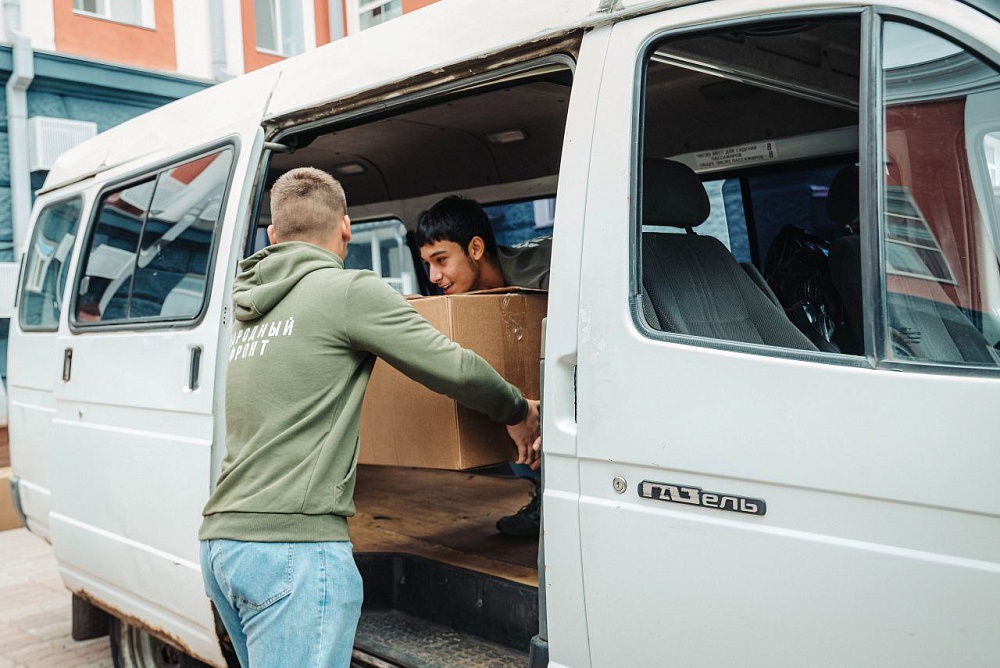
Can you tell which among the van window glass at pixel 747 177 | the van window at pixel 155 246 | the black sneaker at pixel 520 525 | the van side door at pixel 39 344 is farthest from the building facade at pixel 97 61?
the van window glass at pixel 747 177

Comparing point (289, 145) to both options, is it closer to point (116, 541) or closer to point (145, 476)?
point (145, 476)

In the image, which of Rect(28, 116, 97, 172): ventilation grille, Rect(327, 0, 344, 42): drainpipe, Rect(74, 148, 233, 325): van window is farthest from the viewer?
Rect(327, 0, 344, 42): drainpipe

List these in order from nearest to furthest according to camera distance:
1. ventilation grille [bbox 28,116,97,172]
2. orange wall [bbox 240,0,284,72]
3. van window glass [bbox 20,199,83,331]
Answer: van window glass [bbox 20,199,83,331] < ventilation grille [bbox 28,116,97,172] < orange wall [bbox 240,0,284,72]

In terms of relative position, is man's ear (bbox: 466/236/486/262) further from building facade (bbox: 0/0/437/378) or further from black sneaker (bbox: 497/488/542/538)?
building facade (bbox: 0/0/437/378)

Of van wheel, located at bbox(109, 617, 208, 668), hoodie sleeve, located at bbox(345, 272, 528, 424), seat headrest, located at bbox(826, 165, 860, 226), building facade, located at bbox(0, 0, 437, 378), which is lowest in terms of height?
van wheel, located at bbox(109, 617, 208, 668)

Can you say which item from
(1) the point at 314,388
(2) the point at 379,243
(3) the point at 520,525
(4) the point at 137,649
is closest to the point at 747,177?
(3) the point at 520,525

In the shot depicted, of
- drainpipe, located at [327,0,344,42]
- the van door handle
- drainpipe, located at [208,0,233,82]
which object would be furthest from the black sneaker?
drainpipe, located at [327,0,344,42]

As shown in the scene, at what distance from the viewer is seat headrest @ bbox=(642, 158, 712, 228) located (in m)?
2.51

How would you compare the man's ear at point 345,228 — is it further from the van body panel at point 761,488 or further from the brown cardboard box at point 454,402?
the van body panel at point 761,488

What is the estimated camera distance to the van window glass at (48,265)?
439cm

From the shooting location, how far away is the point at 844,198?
3205 millimetres

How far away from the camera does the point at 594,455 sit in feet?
6.79

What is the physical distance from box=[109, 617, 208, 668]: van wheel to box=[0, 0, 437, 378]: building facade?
5.55 m

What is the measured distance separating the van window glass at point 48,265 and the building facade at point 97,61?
165 inches
